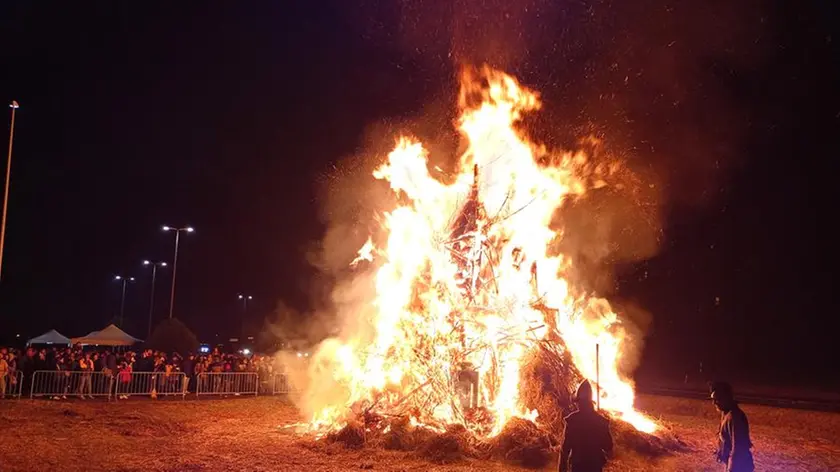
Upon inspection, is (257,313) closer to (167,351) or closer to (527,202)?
(167,351)

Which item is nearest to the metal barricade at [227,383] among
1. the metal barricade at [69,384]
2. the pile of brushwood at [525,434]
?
the metal barricade at [69,384]

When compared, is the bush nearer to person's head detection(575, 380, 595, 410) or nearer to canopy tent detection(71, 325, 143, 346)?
canopy tent detection(71, 325, 143, 346)

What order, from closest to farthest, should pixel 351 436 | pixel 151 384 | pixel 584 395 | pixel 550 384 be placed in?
pixel 584 395
pixel 351 436
pixel 550 384
pixel 151 384

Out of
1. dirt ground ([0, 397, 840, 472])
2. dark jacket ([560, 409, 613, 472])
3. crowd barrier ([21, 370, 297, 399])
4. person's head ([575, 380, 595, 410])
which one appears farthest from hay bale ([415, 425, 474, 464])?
crowd barrier ([21, 370, 297, 399])

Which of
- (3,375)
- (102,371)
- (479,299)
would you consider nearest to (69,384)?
(102,371)

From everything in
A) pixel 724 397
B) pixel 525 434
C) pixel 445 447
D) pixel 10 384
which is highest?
pixel 724 397

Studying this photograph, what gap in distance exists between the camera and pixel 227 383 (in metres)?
22.1

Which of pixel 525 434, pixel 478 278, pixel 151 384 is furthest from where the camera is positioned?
pixel 151 384

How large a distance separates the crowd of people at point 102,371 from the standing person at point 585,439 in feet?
55.1

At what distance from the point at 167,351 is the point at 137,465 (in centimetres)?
1845

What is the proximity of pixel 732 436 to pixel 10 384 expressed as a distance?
19.0 metres

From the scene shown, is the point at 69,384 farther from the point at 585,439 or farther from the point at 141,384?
the point at 585,439

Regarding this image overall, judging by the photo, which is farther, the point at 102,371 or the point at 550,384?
the point at 102,371

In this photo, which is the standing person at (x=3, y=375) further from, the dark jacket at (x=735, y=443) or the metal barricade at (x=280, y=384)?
the dark jacket at (x=735, y=443)
